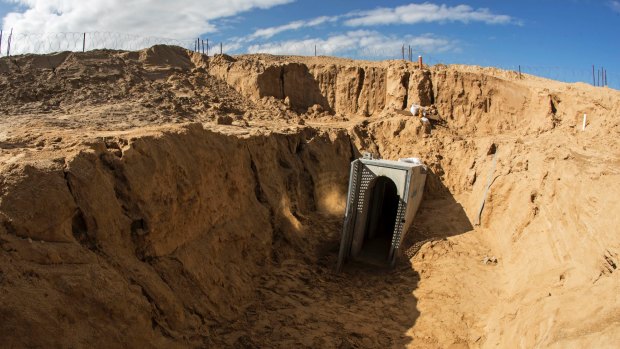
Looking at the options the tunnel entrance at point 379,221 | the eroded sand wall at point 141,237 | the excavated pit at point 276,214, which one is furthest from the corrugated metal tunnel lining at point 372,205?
the eroded sand wall at point 141,237

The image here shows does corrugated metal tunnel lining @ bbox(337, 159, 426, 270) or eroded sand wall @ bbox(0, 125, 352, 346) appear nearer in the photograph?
eroded sand wall @ bbox(0, 125, 352, 346)

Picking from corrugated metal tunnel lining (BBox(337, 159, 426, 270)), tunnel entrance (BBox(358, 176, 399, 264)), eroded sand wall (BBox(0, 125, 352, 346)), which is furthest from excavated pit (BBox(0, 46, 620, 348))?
tunnel entrance (BBox(358, 176, 399, 264))

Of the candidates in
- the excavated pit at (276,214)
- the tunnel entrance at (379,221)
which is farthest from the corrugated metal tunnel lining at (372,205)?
the excavated pit at (276,214)

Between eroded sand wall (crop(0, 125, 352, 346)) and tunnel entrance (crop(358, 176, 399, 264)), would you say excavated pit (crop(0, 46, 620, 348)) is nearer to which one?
eroded sand wall (crop(0, 125, 352, 346))

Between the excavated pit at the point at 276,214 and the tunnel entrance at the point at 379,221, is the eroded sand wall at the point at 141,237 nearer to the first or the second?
the excavated pit at the point at 276,214

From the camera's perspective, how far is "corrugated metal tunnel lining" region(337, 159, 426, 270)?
1184 centimetres

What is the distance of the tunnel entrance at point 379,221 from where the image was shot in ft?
42.3

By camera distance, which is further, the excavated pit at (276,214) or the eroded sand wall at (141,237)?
the excavated pit at (276,214)

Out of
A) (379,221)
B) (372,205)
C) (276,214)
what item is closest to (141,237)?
(276,214)

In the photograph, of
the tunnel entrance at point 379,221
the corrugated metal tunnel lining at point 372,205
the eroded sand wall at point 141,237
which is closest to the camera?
the eroded sand wall at point 141,237

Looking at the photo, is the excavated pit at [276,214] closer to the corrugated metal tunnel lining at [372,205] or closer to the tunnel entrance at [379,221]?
the corrugated metal tunnel lining at [372,205]

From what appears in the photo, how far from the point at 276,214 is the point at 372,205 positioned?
129 inches

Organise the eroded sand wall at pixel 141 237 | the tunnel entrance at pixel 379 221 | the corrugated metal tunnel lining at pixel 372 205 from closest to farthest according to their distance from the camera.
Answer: the eroded sand wall at pixel 141 237
the corrugated metal tunnel lining at pixel 372 205
the tunnel entrance at pixel 379 221

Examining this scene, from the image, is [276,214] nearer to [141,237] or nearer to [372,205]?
[372,205]
